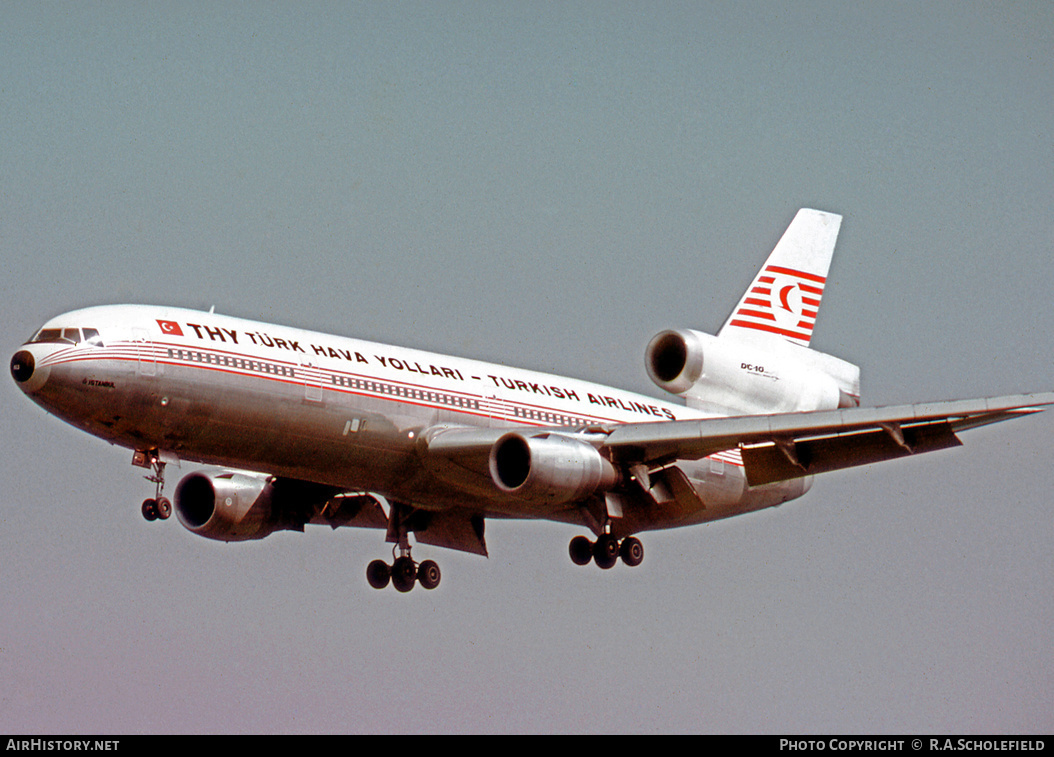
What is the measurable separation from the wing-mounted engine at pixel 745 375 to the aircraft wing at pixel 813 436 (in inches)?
127

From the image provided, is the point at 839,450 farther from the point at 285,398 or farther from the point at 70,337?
the point at 70,337

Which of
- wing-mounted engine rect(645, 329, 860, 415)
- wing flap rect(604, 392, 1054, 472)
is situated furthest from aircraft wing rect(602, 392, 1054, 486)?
wing-mounted engine rect(645, 329, 860, 415)

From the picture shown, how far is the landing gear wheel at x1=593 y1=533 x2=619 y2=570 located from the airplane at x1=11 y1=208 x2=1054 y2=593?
0.03 m

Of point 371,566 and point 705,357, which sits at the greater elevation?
point 705,357

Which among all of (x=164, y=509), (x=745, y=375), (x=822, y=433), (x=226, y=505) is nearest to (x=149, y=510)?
(x=164, y=509)

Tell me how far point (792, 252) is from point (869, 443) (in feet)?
35.6

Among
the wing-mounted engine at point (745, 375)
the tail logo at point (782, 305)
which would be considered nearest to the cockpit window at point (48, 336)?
the wing-mounted engine at point (745, 375)

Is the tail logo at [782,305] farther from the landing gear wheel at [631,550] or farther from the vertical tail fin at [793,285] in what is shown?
the landing gear wheel at [631,550]

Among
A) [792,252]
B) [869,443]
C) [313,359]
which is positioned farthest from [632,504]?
[792,252]

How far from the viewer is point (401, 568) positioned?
40156mm

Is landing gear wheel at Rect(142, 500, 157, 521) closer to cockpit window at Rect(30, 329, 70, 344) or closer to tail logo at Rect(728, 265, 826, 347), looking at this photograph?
cockpit window at Rect(30, 329, 70, 344)

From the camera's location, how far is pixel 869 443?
3634 centimetres
